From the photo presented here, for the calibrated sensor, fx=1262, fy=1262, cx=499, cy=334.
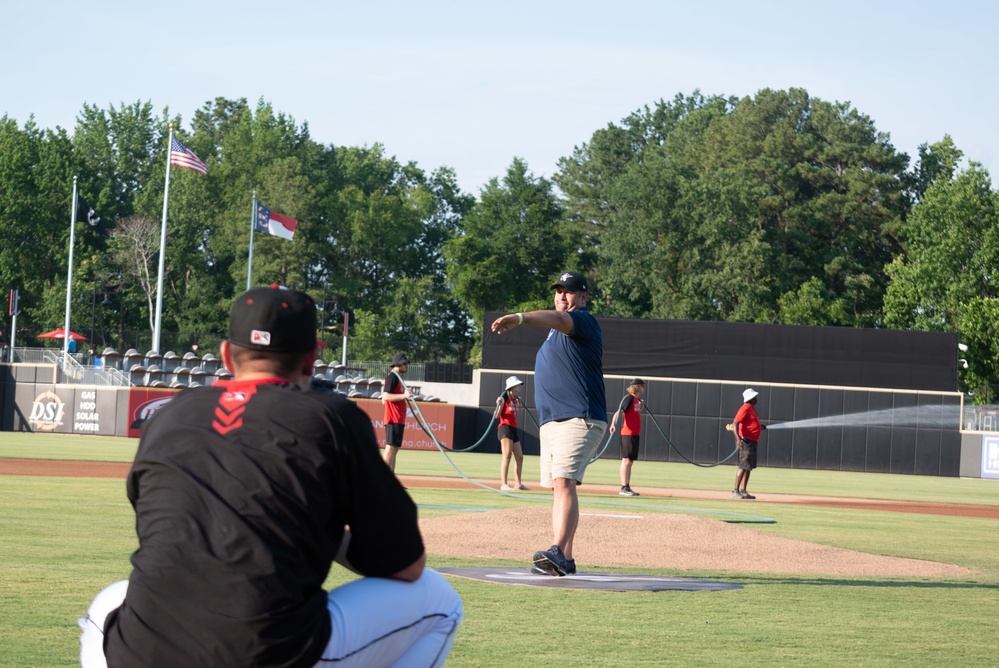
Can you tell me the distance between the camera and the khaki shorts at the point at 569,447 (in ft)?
28.3

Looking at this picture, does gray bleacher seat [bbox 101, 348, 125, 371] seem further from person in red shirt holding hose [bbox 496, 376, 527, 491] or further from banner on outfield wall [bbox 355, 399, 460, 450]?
person in red shirt holding hose [bbox 496, 376, 527, 491]

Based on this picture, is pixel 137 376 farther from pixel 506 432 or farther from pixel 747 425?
pixel 747 425

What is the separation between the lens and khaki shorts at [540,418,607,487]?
8.63 metres

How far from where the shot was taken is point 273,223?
50.5m

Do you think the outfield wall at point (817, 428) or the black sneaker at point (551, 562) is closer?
the black sneaker at point (551, 562)

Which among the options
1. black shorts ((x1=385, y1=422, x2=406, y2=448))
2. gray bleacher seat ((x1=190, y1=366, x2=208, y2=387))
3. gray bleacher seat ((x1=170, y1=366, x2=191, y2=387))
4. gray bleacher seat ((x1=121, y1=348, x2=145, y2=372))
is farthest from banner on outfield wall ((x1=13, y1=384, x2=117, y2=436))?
black shorts ((x1=385, y1=422, x2=406, y2=448))

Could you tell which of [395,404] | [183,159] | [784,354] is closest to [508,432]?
[395,404]

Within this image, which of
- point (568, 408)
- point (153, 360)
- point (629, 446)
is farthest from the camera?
point (153, 360)

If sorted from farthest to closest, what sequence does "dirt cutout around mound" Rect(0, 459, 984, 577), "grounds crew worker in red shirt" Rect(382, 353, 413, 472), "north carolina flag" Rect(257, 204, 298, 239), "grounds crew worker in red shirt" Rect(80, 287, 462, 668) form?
"north carolina flag" Rect(257, 204, 298, 239), "grounds crew worker in red shirt" Rect(382, 353, 413, 472), "dirt cutout around mound" Rect(0, 459, 984, 577), "grounds crew worker in red shirt" Rect(80, 287, 462, 668)

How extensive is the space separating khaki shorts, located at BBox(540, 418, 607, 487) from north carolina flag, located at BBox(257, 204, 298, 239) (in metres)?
41.3

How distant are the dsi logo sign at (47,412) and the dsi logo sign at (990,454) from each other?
2931cm

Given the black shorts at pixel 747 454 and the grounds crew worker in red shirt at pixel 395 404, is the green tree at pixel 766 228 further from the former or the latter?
the grounds crew worker in red shirt at pixel 395 404

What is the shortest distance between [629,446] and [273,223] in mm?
32456

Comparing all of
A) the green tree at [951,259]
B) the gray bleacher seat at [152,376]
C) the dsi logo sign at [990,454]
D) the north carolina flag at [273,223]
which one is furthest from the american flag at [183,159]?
the green tree at [951,259]
